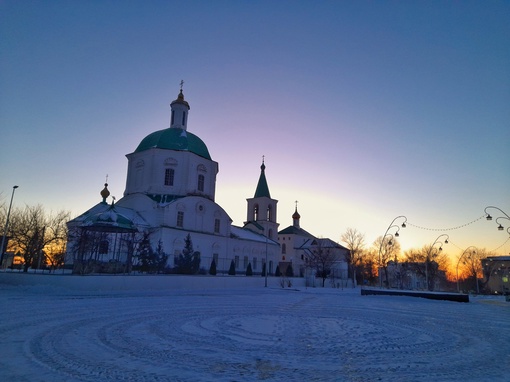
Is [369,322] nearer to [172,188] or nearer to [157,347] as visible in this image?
[157,347]

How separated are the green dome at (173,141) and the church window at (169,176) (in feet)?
9.19

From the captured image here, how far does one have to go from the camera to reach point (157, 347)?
7.50 meters

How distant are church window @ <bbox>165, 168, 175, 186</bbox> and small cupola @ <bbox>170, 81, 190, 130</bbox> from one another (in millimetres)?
7615

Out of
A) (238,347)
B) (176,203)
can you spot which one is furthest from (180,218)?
(238,347)

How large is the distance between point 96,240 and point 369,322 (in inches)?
1021

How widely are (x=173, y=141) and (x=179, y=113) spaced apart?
5.78 meters

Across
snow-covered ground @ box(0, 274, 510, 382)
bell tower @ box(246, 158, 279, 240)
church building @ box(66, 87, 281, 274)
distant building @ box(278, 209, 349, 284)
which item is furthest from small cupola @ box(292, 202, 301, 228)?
snow-covered ground @ box(0, 274, 510, 382)

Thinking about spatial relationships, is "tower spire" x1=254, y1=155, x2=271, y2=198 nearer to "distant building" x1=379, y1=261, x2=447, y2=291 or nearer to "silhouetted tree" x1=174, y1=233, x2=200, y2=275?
"distant building" x1=379, y1=261, x2=447, y2=291

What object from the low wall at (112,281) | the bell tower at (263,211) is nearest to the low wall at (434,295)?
the low wall at (112,281)

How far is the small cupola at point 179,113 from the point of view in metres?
48.9

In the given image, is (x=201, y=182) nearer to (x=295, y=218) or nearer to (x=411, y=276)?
(x=295, y=218)

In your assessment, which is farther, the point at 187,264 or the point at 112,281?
the point at 187,264

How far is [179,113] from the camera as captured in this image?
49156 millimetres

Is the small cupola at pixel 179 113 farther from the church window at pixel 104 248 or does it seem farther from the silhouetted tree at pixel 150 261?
the silhouetted tree at pixel 150 261
